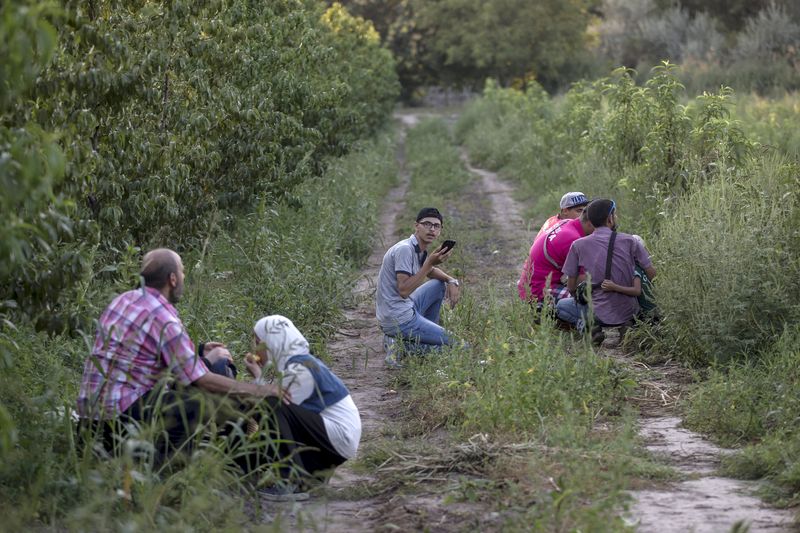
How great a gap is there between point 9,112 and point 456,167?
68.6ft

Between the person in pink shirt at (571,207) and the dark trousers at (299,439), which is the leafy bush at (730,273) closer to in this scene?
the person in pink shirt at (571,207)

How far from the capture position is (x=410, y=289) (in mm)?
8836

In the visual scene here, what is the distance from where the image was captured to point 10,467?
211 inches

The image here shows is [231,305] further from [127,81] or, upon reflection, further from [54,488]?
[54,488]

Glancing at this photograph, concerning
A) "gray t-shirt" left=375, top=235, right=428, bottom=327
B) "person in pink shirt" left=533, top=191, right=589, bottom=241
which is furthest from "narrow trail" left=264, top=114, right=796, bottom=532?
"person in pink shirt" left=533, top=191, right=589, bottom=241

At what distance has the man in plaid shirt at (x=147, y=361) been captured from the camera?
225 inches

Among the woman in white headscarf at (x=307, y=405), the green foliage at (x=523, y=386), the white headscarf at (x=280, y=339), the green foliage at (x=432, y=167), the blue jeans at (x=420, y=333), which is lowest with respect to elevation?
the green foliage at (x=432, y=167)

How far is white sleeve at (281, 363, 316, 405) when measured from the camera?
20.2 feet

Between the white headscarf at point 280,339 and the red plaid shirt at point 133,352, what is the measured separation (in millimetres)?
→ 515

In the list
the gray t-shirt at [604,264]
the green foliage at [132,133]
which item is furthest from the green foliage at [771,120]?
the green foliage at [132,133]

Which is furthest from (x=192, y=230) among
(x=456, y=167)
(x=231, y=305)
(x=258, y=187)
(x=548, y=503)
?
(x=456, y=167)

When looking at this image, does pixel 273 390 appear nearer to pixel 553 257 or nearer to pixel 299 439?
pixel 299 439

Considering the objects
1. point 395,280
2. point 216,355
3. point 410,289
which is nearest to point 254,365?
point 216,355

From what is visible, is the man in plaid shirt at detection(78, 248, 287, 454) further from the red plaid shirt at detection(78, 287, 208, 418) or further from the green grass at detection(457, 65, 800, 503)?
the green grass at detection(457, 65, 800, 503)
